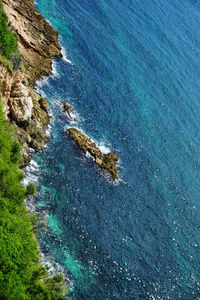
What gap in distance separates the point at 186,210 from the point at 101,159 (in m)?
28.1

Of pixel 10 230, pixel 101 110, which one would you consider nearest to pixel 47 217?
pixel 10 230

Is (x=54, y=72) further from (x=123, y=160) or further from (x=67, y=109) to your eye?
(x=123, y=160)

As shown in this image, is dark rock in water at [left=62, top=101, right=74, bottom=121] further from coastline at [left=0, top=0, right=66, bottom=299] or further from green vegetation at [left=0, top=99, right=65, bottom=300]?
green vegetation at [left=0, top=99, right=65, bottom=300]

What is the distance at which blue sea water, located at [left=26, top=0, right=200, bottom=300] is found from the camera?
7431 cm

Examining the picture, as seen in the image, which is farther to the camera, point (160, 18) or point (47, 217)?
point (160, 18)

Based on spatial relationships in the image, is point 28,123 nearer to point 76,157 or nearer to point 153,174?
point 76,157

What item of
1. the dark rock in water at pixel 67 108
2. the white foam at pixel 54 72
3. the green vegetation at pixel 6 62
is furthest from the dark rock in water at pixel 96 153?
the green vegetation at pixel 6 62

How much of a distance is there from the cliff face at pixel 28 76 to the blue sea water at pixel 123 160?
12.7ft

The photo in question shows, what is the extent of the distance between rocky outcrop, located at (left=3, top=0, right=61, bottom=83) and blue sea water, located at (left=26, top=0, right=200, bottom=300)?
394cm

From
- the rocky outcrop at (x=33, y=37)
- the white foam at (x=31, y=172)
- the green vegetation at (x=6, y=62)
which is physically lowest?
the white foam at (x=31, y=172)

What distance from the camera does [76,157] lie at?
90250mm

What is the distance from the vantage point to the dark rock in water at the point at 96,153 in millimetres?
91775

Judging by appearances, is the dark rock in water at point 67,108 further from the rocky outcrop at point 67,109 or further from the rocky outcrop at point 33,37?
the rocky outcrop at point 33,37

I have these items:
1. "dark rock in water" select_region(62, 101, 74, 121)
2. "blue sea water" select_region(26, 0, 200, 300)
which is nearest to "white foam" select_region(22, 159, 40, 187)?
"blue sea water" select_region(26, 0, 200, 300)
